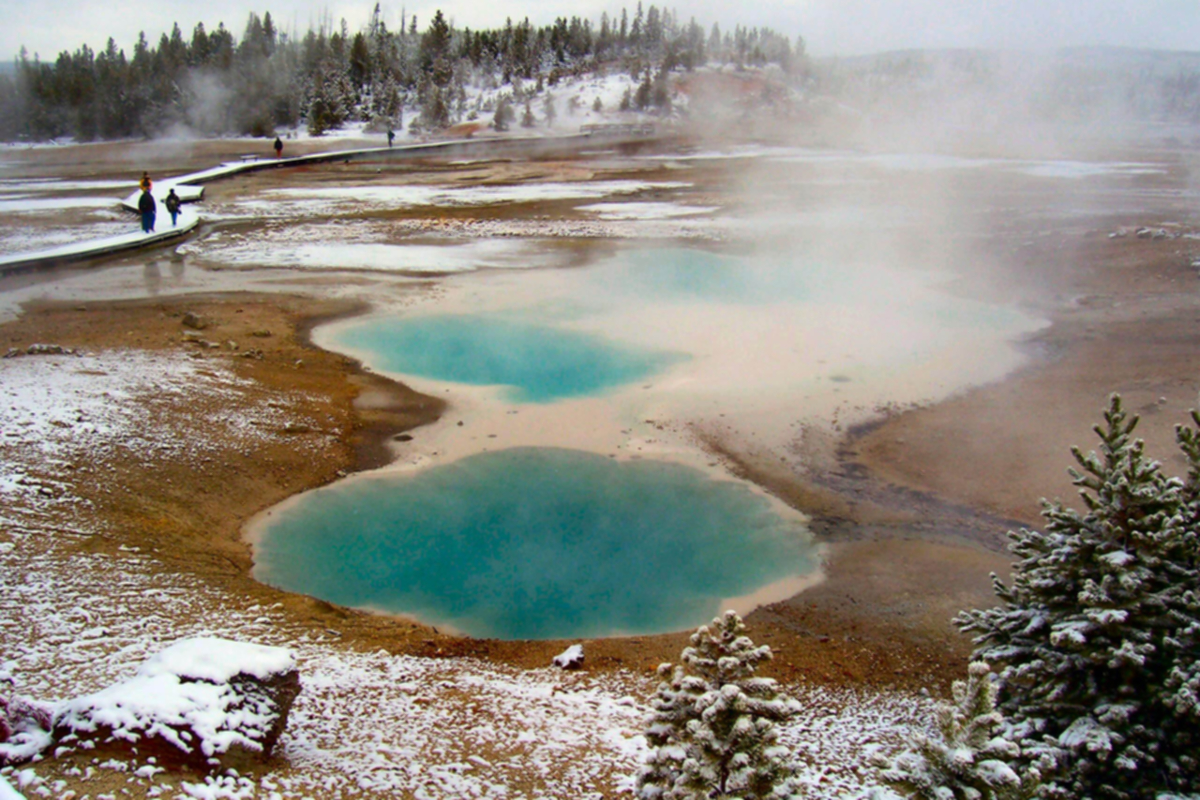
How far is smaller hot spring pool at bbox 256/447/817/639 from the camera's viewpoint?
715 cm

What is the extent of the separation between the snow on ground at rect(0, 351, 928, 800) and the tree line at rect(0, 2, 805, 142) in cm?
5394

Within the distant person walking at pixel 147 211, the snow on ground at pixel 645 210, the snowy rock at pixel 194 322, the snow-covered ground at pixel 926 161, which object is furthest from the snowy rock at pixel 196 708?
the snow-covered ground at pixel 926 161

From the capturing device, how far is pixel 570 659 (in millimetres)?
6148

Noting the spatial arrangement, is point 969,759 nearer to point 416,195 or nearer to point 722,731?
point 722,731

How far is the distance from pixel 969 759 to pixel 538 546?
17.5 ft

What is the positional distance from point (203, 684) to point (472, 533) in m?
3.93

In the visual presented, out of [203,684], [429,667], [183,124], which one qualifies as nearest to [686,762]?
[203,684]

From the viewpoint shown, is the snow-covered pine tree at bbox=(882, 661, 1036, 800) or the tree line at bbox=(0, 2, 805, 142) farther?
the tree line at bbox=(0, 2, 805, 142)

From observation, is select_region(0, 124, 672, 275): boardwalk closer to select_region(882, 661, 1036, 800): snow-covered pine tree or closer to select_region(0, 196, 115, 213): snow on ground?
select_region(0, 196, 115, 213): snow on ground

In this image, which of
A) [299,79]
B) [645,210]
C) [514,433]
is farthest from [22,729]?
[299,79]

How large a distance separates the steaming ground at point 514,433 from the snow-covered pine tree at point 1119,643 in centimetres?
119

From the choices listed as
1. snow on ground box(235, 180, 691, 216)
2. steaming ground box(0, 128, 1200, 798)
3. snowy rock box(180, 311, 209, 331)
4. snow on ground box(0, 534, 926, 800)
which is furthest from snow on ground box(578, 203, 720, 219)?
snow on ground box(0, 534, 926, 800)

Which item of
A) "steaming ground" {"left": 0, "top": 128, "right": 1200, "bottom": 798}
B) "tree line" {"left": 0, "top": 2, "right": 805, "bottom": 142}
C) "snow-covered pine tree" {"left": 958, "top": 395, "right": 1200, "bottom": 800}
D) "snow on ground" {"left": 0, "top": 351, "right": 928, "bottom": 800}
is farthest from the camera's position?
"tree line" {"left": 0, "top": 2, "right": 805, "bottom": 142}

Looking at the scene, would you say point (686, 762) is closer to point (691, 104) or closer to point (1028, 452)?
point (1028, 452)
